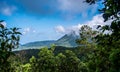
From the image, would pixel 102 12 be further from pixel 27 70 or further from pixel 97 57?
Result: pixel 27 70

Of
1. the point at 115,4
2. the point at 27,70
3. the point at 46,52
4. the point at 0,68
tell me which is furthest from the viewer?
the point at 27,70

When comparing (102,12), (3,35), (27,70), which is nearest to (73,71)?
(27,70)

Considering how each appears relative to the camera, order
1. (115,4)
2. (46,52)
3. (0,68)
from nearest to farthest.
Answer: (0,68), (115,4), (46,52)

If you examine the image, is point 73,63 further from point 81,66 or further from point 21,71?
point 21,71

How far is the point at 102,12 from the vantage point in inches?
872

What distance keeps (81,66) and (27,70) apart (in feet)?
72.6

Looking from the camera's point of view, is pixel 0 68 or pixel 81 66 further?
pixel 81 66

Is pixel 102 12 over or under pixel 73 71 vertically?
over

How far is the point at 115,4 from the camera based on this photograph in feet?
65.5

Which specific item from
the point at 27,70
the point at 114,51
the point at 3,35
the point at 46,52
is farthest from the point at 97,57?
the point at 27,70

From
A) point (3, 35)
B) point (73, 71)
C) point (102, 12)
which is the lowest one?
point (73, 71)

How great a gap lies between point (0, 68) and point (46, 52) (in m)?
55.9

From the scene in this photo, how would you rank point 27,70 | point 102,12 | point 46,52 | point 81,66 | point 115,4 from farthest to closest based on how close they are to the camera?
point 27,70 → point 81,66 → point 46,52 → point 102,12 → point 115,4

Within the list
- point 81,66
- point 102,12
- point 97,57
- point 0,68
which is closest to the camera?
point 0,68
